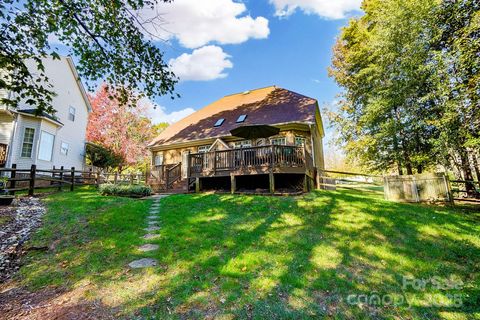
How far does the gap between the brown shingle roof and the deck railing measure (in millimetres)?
2716

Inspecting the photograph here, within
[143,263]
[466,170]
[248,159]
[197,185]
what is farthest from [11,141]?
[466,170]

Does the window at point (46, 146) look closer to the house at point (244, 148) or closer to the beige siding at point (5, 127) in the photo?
the beige siding at point (5, 127)

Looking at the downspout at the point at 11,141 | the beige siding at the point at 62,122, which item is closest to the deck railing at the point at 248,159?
the beige siding at the point at 62,122

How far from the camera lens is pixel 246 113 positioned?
14961mm

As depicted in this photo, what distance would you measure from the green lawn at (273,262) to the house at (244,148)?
3.25 m

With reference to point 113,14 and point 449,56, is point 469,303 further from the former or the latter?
point 449,56

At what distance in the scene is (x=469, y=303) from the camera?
3.23 m

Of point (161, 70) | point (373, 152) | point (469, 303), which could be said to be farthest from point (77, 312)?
point (373, 152)

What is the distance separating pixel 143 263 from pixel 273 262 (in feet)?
7.99

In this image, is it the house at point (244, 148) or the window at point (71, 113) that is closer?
the house at point (244, 148)

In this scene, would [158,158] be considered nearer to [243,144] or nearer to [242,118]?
[243,144]

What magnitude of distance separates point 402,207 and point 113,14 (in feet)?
32.8

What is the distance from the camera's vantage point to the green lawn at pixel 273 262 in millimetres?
3064

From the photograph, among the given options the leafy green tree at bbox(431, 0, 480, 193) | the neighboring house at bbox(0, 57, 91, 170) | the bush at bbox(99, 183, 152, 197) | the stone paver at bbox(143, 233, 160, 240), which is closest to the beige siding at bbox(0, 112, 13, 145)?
the neighboring house at bbox(0, 57, 91, 170)
